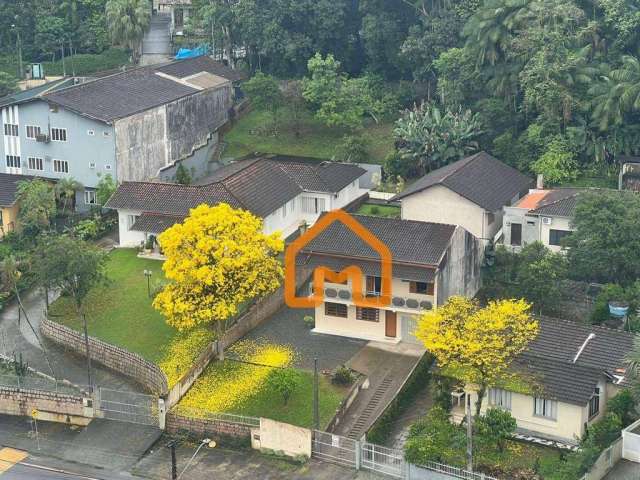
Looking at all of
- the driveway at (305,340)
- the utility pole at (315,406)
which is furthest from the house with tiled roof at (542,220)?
the utility pole at (315,406)

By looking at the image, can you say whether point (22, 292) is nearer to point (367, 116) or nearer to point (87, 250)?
point (87, 250)

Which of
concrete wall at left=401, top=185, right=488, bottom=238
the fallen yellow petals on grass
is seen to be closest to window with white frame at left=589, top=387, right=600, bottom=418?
the fallen yellow petals on grass

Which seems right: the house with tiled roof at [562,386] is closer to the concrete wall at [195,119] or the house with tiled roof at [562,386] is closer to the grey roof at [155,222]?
the grey roof at [155,222]

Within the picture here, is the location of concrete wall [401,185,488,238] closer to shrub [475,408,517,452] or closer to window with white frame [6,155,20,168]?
shrub [475,408,517,452]

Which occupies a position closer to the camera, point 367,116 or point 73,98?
point 73,98

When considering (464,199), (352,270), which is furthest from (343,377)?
(464,199)

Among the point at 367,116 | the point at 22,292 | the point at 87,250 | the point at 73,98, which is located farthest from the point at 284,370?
the point at 367,116

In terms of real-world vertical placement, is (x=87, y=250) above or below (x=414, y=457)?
above
